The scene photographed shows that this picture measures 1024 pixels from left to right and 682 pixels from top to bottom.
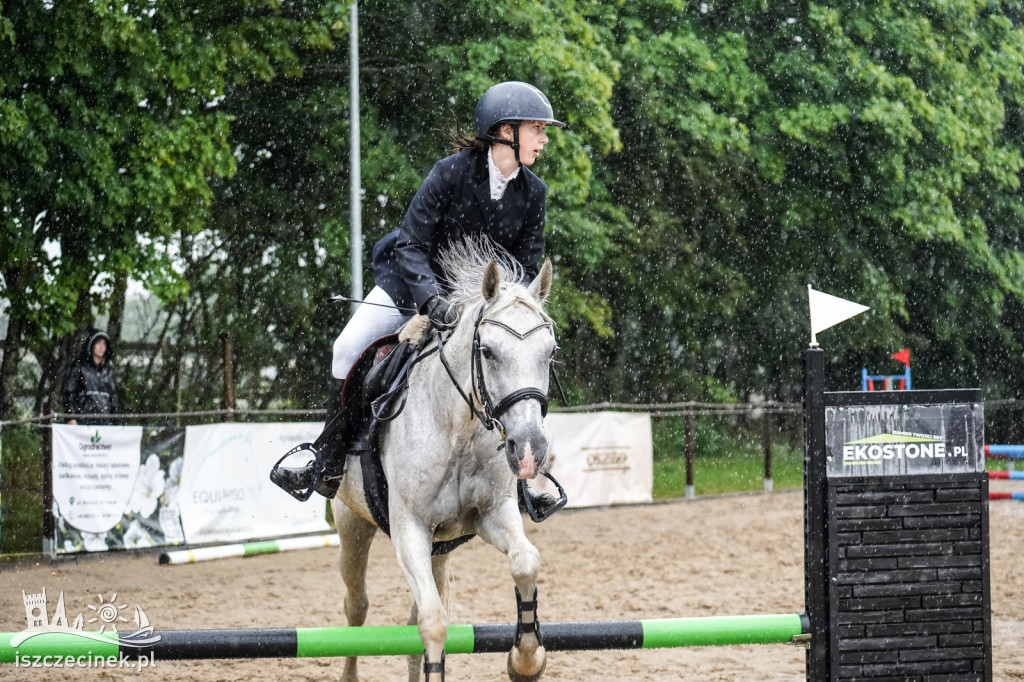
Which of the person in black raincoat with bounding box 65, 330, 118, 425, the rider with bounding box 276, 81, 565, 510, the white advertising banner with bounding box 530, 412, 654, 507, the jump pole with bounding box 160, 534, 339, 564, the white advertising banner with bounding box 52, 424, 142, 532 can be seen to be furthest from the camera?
the white advertising banner with bounding box 530, 412, 654, 507

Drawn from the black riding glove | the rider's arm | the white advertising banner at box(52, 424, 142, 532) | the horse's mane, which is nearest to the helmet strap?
the rider's arm

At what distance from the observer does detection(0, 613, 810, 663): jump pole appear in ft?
13.0

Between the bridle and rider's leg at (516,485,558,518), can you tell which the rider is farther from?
the bridle

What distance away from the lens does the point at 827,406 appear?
4.36 metres

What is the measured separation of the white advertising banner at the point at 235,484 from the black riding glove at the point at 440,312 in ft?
23.9

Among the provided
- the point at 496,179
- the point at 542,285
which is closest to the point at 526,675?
the point at 542,285

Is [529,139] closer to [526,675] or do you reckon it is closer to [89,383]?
[526,675]

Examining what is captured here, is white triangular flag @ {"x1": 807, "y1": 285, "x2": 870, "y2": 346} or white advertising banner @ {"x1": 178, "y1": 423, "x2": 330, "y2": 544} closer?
white triangular flag @ {"x1": 807, "y1": 285, "x2": 870, "y2": 346}

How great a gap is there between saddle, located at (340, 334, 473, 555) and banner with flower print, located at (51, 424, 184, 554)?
253 inches

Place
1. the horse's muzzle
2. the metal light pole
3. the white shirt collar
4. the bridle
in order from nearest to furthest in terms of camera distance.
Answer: the horse's muzzle, the bridle, the white shirt collar, the metal light pole

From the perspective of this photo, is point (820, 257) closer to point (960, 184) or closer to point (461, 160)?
point (960, 184)

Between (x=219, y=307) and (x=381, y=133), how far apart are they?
3.85m

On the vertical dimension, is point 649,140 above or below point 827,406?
above

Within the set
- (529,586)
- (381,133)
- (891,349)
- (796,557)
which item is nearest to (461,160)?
(529,586)
